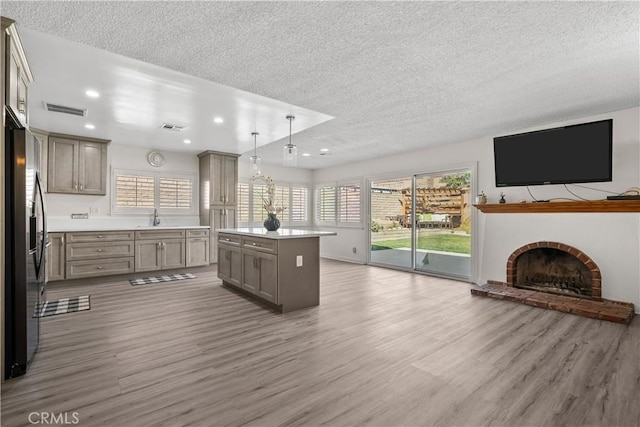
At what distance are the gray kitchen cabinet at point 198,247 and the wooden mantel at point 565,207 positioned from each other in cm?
494

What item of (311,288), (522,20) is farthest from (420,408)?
(522,20)

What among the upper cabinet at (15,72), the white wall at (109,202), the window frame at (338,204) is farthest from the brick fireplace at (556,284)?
the white wall at (109,202)

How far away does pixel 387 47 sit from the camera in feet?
7.46

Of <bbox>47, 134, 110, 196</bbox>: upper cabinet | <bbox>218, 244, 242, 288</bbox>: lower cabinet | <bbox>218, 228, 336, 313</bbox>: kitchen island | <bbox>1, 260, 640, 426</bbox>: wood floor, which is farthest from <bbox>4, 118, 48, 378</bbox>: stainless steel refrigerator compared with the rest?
<bbox>47, 134, 110, 196</bbox>: upper cabinet

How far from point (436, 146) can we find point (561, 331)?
3.52 meters

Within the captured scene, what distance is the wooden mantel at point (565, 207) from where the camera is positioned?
11.4 feet

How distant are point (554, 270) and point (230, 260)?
463 cm

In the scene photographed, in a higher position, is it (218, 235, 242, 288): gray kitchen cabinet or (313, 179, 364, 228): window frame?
(313, 179, 364, 228): window frame

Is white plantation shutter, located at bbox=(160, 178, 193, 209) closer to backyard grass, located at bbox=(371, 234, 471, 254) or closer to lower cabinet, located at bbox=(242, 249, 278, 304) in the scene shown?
lower cabinet, located at bbox=(242, 249, 278, 304)

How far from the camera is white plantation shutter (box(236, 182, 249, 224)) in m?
7.19

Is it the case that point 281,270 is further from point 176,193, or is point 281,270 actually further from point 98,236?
point 176,193
